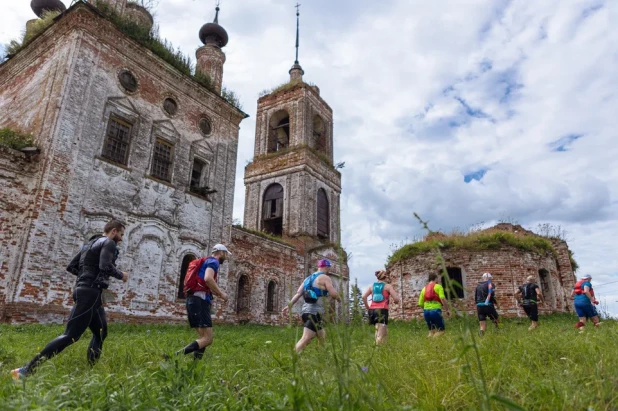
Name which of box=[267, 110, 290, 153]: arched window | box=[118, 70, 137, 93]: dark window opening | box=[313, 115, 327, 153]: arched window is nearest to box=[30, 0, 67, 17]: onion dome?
box=[118, 70, 137, 93]: dark window opening

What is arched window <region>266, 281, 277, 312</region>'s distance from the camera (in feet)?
64.6

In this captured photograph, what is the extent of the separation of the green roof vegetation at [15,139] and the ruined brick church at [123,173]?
0.22 m

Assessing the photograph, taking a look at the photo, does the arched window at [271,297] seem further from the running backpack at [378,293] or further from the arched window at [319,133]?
the arched window at [319,133]

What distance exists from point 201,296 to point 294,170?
817 inches

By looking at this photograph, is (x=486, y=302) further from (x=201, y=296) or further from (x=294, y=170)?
(x=294, y=170)

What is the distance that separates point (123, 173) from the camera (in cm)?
1370

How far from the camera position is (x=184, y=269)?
1545 cm

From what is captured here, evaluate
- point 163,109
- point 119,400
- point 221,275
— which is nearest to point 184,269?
point 221,275

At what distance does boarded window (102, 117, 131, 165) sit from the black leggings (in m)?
10.1

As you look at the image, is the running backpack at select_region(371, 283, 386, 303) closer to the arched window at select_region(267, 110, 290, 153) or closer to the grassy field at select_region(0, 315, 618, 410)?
the grassy field at select_region(0, 315, 618, 410)

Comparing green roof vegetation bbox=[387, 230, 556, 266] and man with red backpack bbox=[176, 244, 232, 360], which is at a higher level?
green roof vegetation bbox=[387, 230, 556, 266]

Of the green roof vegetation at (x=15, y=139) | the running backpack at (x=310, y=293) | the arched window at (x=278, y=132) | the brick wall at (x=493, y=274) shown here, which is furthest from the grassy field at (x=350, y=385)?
the arched window at (x=278, y=132)

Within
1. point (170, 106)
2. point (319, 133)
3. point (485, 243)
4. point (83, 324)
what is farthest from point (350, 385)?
point (319, 133)

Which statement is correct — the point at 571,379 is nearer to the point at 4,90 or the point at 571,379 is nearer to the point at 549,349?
the point at 549,349
